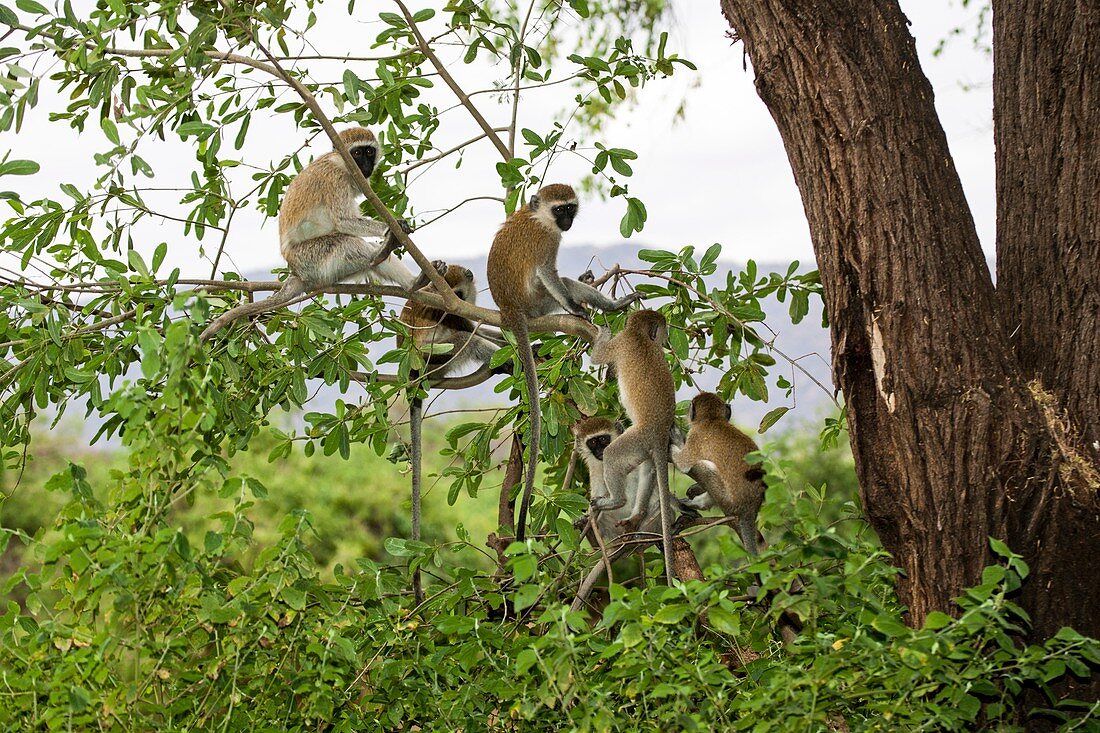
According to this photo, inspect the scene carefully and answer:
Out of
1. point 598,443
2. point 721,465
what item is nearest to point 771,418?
point 721,465

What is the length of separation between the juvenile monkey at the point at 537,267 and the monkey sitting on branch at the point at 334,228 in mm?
373

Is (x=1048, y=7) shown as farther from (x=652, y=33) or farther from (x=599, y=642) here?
(x=652, y=33)

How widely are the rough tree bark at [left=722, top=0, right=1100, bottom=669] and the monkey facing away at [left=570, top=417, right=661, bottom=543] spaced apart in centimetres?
166

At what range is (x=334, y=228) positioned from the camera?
17.7 ft

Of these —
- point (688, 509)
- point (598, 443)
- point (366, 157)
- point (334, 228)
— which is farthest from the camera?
point (334, 228)

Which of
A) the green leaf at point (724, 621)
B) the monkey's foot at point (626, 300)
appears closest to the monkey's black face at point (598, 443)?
the monkey's foot at point (626, 300)

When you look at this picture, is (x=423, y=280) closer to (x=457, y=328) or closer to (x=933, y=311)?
(x=457, y=328)

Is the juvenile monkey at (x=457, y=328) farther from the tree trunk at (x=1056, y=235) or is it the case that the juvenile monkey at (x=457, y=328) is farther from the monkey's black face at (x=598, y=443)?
the tree trunk at (x=1056, y=235)

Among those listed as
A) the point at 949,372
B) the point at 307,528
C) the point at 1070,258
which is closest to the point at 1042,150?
the point at 1070,258

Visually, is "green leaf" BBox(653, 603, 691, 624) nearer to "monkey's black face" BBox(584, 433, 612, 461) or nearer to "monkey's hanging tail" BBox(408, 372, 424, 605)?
"monkey's hanging tail" BBox(408, 372, 424, 605)

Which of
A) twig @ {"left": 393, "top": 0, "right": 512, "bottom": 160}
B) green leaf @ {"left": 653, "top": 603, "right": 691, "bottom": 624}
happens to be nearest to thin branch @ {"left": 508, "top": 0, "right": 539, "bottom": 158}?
twig @ {"left": 393, "top": 0, "right": 512, "bottom": 160}

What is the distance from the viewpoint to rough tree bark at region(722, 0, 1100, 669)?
301 cm

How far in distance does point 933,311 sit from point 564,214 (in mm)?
2541

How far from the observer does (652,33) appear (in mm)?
10000
